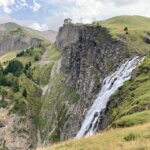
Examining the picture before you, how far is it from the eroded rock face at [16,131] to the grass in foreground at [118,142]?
473ft

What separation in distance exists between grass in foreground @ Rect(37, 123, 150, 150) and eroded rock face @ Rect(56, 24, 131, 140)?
303 ft

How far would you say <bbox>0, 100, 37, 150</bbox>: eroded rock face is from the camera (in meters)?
175

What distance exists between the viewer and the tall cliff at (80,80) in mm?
135375

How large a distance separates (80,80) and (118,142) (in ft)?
443

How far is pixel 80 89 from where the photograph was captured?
16112 centimetres

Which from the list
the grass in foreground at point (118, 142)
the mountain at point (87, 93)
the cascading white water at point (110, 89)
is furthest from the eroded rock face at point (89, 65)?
the grass in foreground at point (118, 142)

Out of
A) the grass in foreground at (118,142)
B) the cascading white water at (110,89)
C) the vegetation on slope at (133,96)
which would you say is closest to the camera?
the grass in foreground at (118,142)

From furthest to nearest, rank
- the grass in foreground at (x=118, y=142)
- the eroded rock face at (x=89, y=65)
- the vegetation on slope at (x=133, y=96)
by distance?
1. the eroded rock face at (x=89, y=65)
2. the vegetation on slope at (x=133, y=96)
3. the grass in foreground at (x=118, y=142)

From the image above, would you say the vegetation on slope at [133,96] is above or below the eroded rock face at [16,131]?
above

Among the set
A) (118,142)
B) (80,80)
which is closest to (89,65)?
(80,80)

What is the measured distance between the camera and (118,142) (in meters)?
28.7

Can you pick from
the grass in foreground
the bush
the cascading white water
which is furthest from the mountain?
the bush

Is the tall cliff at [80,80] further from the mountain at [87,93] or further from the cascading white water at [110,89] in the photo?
the cascading white water at [110,89]

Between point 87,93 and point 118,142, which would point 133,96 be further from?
point 87,93
